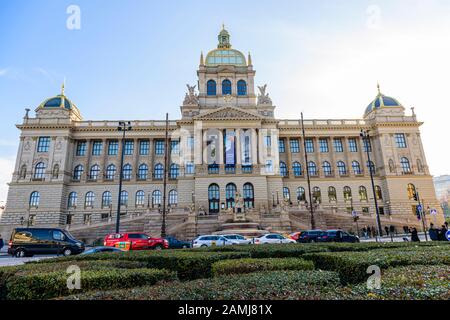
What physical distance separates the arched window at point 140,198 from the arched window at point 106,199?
4599mm

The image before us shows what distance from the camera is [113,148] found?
2100 inches

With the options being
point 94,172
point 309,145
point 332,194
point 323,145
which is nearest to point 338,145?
point 323,145

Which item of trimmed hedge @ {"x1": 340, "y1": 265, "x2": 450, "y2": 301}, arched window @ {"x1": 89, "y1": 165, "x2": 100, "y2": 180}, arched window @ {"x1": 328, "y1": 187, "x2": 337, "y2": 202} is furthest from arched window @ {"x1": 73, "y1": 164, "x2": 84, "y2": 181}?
trimmed hedge @ {"x1": 340, "y1": 265, "x2": 450, "y2": 301}

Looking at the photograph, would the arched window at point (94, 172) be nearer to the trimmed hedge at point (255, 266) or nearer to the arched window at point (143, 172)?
the arched window at point (143, 172)

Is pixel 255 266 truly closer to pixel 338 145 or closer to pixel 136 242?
pixel 136 242

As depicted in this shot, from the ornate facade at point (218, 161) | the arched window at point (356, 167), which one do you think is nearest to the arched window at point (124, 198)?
the ornate facade at point (218, 161)

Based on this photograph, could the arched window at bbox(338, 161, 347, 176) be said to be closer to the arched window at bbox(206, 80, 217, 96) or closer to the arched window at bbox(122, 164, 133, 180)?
the arched window at bbox(206, 80, 217, 96)

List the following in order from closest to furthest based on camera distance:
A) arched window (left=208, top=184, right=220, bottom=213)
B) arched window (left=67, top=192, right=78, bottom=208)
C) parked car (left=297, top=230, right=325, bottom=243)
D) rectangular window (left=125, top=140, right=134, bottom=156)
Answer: parked car (left=297, top=230, right=325, bottom=243)
arched window (left=208, top=184, right=220, bottom=213)
arched window (left=67, top=192, right=78, bottom=208)
rectangular window (left=125, top=140, right=134, bottom=156)

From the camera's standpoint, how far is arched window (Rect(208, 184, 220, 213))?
45650mm

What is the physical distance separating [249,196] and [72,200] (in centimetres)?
3094

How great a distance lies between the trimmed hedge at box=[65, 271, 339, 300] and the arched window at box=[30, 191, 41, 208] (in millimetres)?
51510
